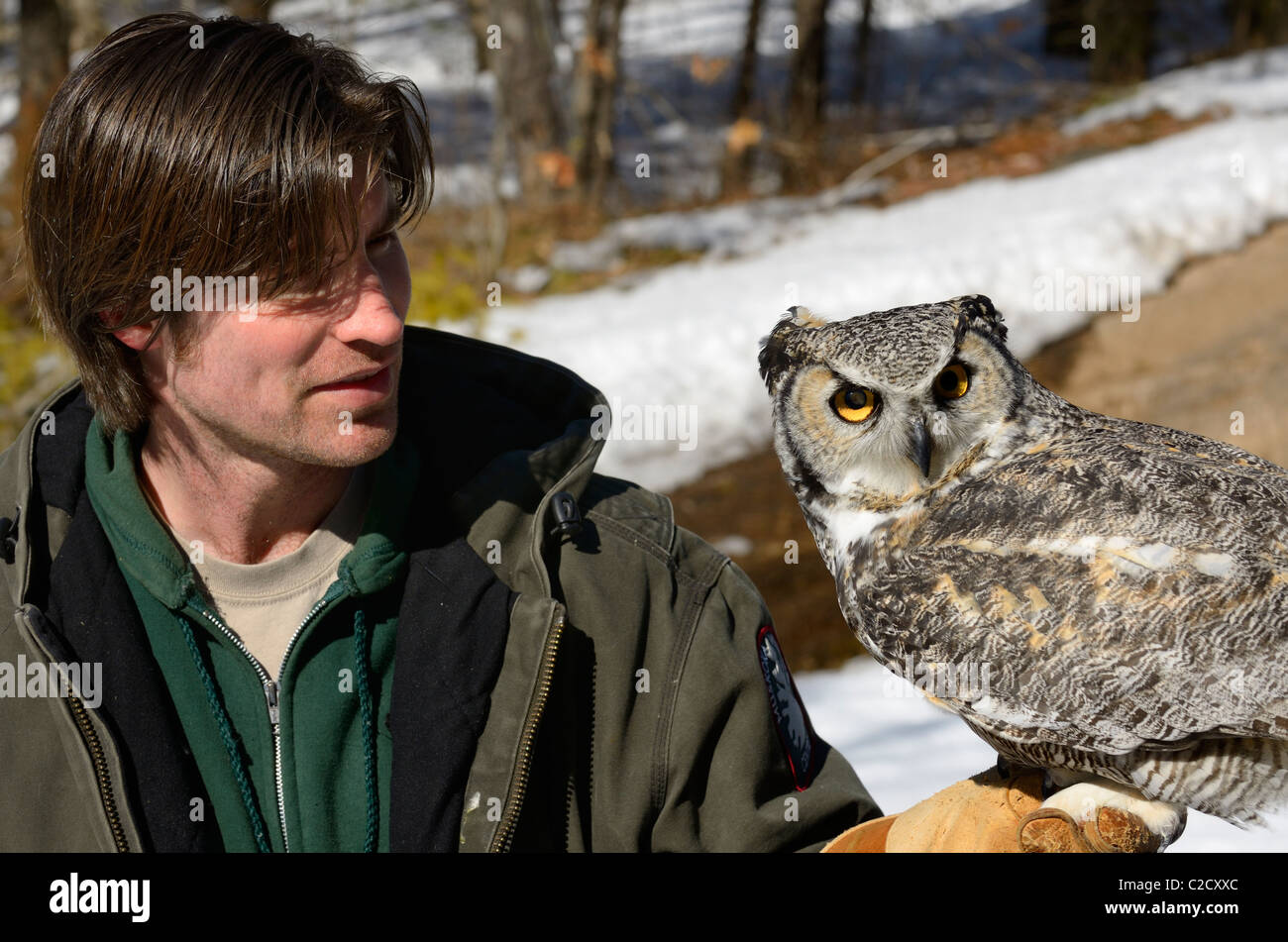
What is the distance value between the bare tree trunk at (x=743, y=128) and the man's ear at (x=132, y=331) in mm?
9518

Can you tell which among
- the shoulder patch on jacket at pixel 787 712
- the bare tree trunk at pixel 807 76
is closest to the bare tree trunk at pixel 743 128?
the bare tree trunk at pixel 807 76

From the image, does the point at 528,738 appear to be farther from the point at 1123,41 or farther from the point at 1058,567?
the point at 1123,41

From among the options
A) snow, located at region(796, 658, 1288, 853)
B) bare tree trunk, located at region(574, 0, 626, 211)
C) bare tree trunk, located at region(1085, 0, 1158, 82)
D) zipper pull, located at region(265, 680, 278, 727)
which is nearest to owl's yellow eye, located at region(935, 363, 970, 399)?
zipper pull, located at region(265, 680, 278, 727)

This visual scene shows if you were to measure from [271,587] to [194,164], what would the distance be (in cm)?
74

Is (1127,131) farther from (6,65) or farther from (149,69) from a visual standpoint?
(6,65)

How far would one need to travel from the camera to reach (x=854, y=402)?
2.04 m

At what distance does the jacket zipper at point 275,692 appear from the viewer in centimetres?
194

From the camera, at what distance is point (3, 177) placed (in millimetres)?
7598

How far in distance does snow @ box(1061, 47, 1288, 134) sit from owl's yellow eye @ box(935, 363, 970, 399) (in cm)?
1042

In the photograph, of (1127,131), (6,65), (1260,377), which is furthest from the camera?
(6,65)

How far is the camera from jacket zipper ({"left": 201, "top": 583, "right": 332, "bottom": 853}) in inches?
76.2

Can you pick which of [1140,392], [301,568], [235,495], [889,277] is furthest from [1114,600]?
[889,277]

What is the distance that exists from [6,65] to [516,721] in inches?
859
